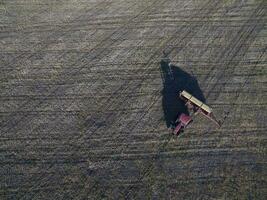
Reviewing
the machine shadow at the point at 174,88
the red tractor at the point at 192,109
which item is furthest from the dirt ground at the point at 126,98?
the red tractor at the point at 192,109

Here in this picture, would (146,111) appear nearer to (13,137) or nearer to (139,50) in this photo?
(139,50)

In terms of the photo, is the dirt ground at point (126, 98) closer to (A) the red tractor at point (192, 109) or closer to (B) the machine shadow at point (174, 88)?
(B) the machine shadow at point (174, 88)

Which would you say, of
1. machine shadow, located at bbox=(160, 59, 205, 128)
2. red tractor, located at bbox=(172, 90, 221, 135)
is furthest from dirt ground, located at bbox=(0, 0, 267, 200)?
red tractor, located at bbox=(172, 90, 221, 135)

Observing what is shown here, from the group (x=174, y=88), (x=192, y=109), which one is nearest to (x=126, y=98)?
(x=174, y=88)

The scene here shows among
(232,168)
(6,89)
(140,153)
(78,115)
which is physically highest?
(6,89)

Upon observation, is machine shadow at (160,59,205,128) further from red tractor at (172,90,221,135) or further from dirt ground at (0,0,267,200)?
red tractor at (172,90,221,135)

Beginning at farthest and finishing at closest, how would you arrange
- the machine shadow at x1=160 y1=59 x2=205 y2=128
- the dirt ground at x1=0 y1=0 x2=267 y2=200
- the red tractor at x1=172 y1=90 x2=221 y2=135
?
the machine shadow at x1=160 y1=59 x2=205 y2=128, the red tractor at x1=172 y1=90 x2=221 y2=135, the dirt ground at x1=0 y1=0 x2=267 y2=200

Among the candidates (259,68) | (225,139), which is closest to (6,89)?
(225,139)
